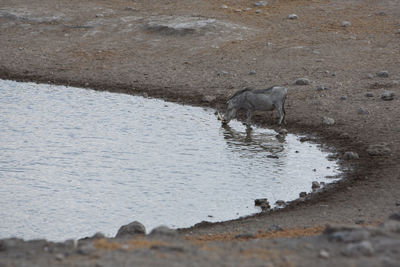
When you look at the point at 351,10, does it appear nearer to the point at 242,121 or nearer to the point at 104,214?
the point at 242,121

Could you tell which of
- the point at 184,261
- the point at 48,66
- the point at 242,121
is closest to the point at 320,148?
the point at 242,121

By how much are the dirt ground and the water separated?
3.30 ft

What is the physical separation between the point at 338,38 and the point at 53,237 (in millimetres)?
19107

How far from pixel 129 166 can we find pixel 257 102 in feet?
18.6

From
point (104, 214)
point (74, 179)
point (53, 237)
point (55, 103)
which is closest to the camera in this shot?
point (53, 237)

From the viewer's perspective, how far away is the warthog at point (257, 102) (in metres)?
20.1

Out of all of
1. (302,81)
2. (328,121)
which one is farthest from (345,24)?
(328,121)

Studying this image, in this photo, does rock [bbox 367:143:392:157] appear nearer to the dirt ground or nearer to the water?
the dirt ground

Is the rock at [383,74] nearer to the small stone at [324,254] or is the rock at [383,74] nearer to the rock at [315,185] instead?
the rock at [315,185]

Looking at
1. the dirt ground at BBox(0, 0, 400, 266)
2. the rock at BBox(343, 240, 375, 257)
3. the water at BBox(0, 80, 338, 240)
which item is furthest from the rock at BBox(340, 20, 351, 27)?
the rock at BBox(343, 240, 375, 257)

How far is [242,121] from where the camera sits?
2159cm

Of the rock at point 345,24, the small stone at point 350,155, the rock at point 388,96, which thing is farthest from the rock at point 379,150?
the rock at point 345,24

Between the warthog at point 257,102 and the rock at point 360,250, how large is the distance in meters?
11.8

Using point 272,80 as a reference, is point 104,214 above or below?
below
